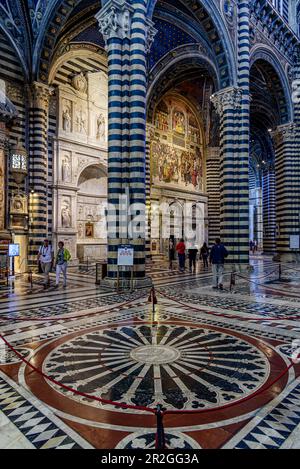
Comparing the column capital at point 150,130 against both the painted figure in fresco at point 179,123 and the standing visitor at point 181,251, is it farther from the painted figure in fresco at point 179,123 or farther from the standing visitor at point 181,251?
the standing visitor at point 181,251

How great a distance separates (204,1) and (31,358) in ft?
56.0

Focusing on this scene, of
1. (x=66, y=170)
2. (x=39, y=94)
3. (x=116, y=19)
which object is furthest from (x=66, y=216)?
(x=116, y=19)

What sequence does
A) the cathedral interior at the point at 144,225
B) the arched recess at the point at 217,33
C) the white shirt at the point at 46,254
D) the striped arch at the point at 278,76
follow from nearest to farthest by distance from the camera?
1. the cathedral interior at the point at 144,225
2. the white shirt at the point at 46,254
3. the arched recess at the point at 217,33
4. the striped arch at the point at 278,76

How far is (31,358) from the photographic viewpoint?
4.40 metres

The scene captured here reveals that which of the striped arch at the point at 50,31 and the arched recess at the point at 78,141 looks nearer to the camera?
the striped arch at the point at 50,31

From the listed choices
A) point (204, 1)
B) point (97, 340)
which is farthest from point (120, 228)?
point (204, 1)

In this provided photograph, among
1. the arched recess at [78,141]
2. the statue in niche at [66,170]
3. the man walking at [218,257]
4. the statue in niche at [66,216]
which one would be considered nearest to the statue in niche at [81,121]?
the arched recess at [78,141]

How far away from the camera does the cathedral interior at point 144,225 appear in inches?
123

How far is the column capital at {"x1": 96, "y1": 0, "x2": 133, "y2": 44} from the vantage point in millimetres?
11008

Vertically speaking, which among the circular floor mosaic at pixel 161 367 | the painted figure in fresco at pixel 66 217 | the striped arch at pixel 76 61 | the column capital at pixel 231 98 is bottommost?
the circular floor mosaic at pixel 161 367

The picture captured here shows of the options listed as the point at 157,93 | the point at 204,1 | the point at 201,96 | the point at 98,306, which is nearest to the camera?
the point at 98,306

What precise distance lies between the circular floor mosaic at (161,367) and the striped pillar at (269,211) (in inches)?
1211

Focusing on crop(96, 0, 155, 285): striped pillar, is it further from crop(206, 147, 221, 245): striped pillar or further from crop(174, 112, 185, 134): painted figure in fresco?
crop(206, 147, 221, 245): striped pillar
